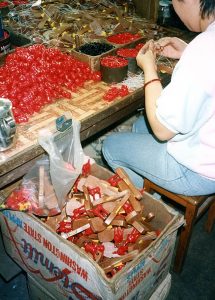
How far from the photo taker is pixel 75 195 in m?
2.31

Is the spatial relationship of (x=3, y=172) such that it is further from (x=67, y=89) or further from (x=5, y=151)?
(x=67, y=89)

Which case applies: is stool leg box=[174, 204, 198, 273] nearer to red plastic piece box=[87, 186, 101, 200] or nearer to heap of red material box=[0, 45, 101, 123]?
red plastic piece box=[87, 186, 101, 200]

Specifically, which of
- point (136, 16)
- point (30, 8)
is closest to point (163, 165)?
point (136, 16)

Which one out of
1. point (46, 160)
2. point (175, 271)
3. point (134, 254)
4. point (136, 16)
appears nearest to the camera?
point (134, 254)

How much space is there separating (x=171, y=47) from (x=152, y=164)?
1142 mm

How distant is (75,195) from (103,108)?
2.13 feet

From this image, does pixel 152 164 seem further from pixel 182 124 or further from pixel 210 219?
pixel 210 219

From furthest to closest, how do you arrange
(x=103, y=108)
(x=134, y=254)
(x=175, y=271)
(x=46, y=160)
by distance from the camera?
(x=175, y=271), (x=103, y=108), (x=46, y=160), (x=134, y=254)

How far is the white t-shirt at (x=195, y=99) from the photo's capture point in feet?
5.28

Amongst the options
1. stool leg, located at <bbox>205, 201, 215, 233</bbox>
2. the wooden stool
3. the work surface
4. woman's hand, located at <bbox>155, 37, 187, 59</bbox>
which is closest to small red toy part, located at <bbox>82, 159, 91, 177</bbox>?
the work surface

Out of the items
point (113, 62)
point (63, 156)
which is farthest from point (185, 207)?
point (113, 62)

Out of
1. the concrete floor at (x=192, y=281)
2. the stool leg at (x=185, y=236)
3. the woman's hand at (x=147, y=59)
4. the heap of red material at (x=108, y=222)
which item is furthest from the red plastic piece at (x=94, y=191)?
the concrete floor at (x=192, y=281)

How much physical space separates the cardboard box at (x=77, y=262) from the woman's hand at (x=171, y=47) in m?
1.32

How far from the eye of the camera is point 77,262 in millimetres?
1732
